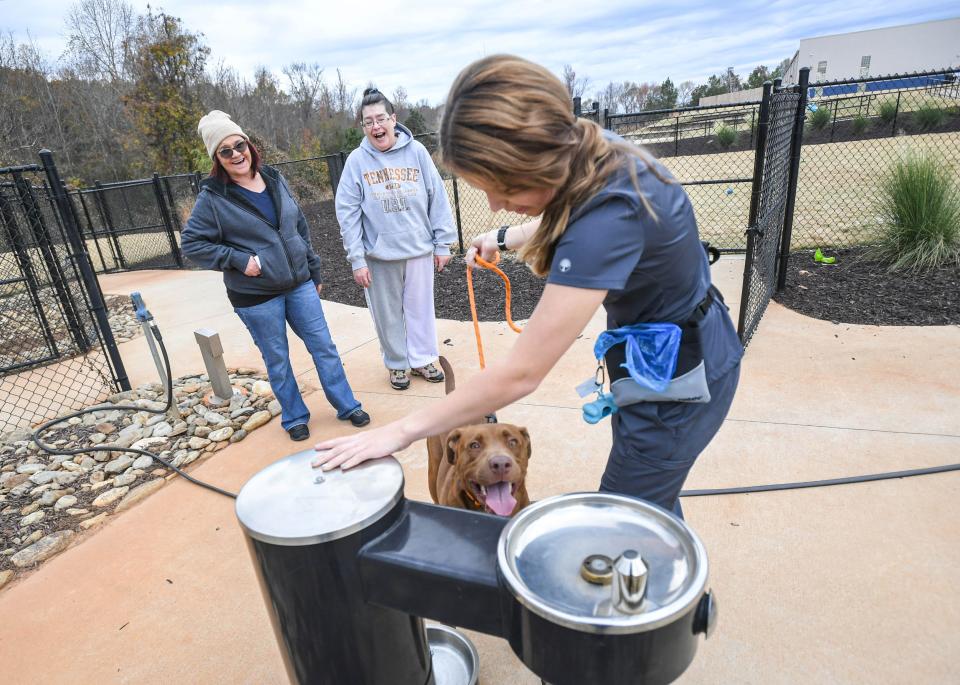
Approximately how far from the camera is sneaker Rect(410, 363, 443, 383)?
4539mm

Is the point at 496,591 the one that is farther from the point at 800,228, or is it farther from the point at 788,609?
the point at 800,228

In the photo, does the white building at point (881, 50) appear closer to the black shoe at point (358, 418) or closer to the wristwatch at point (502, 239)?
the black shoe at point (358, 418)

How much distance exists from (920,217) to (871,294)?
4.31 ft

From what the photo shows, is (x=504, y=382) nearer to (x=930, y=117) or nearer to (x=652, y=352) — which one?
(x=652, y=352)

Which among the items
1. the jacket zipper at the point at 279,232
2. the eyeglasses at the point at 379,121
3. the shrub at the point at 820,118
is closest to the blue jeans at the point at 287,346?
the jacket zipper at the point at 279,232

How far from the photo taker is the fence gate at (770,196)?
3.94 meters

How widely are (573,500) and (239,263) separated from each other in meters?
2.73

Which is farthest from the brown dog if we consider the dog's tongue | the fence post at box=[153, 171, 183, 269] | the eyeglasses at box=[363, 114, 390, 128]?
the fence post at box=[153, 171, 183, 269]

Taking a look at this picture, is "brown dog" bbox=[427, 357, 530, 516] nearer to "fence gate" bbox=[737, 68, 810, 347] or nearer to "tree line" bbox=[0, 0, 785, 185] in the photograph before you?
"fence gate" bbox=[737, 68, 810, 347]

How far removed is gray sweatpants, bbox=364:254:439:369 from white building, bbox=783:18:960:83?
248ft

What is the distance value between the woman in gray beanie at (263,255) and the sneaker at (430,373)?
747 millimetres

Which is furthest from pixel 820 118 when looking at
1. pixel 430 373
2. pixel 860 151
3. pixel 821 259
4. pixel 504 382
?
pixel 504 382

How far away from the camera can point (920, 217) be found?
19.8 feet

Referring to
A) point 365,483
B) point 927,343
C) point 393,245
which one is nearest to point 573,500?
point 365,483
